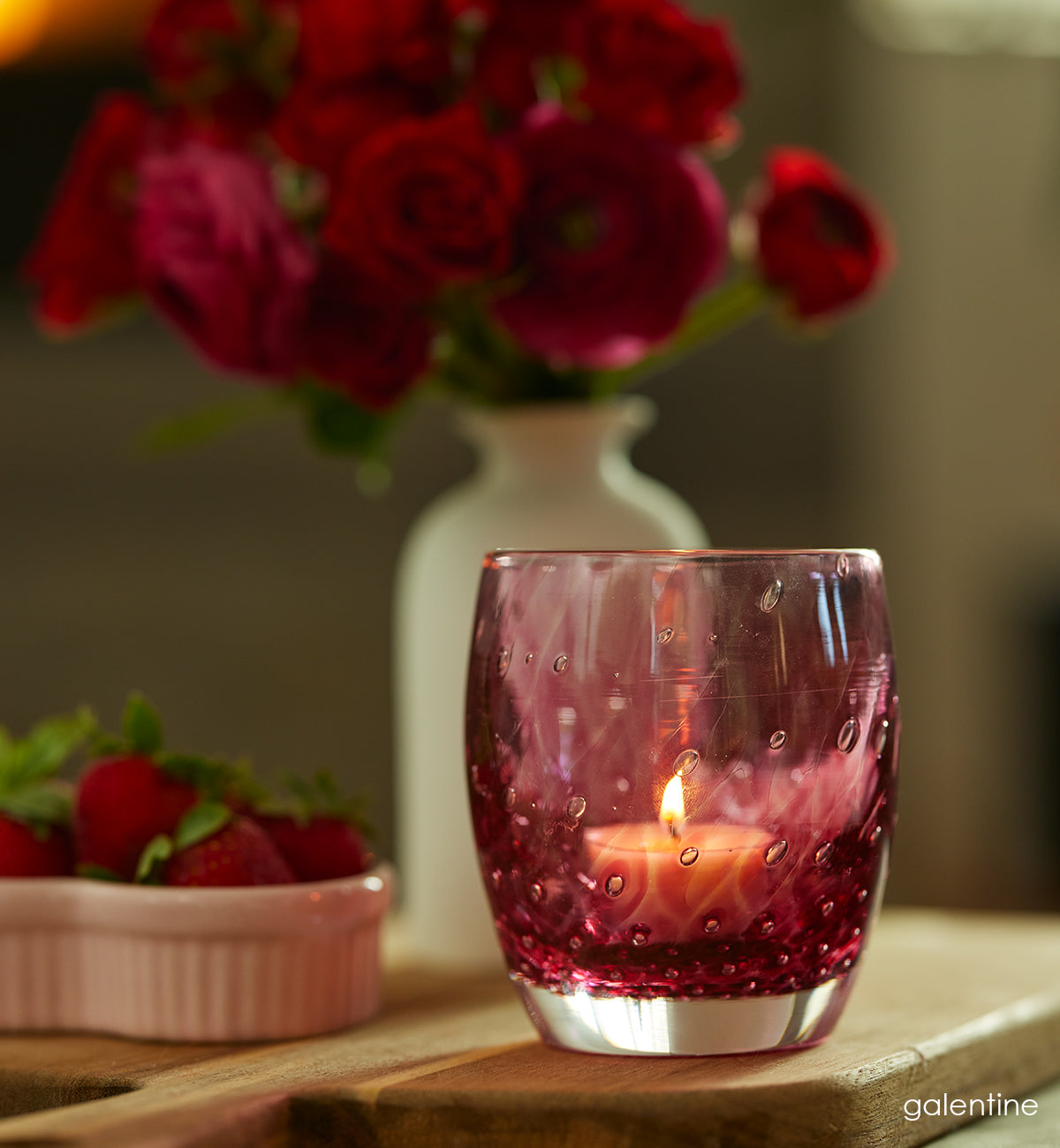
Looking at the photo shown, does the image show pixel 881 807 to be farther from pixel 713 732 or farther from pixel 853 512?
pixel 853 512

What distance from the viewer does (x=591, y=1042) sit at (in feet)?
1.83

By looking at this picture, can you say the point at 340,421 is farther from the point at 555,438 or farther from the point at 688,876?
the point at 688,876

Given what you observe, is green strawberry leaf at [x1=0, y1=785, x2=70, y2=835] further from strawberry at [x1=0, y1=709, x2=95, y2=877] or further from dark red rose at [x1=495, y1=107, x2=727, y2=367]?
dark red rose at [x1=495, y1=107, x2=727, y2=367]

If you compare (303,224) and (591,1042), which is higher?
(303,224)

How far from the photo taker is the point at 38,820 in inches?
25.8

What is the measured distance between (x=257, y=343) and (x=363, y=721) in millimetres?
2292

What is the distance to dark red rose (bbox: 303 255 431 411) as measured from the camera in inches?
31.4

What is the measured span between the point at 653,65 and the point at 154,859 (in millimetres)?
445

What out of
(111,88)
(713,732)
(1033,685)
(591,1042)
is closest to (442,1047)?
(591,1042)

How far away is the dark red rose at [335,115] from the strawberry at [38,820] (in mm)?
299

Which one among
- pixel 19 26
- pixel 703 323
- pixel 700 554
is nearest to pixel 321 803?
pixel 700 554

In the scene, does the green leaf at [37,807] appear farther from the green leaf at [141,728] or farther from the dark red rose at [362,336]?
the dark red rose at [362,336]

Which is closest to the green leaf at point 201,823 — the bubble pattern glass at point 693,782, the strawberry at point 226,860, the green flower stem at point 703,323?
the strawberry at point 226,860

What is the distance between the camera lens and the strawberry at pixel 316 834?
0.66 m
